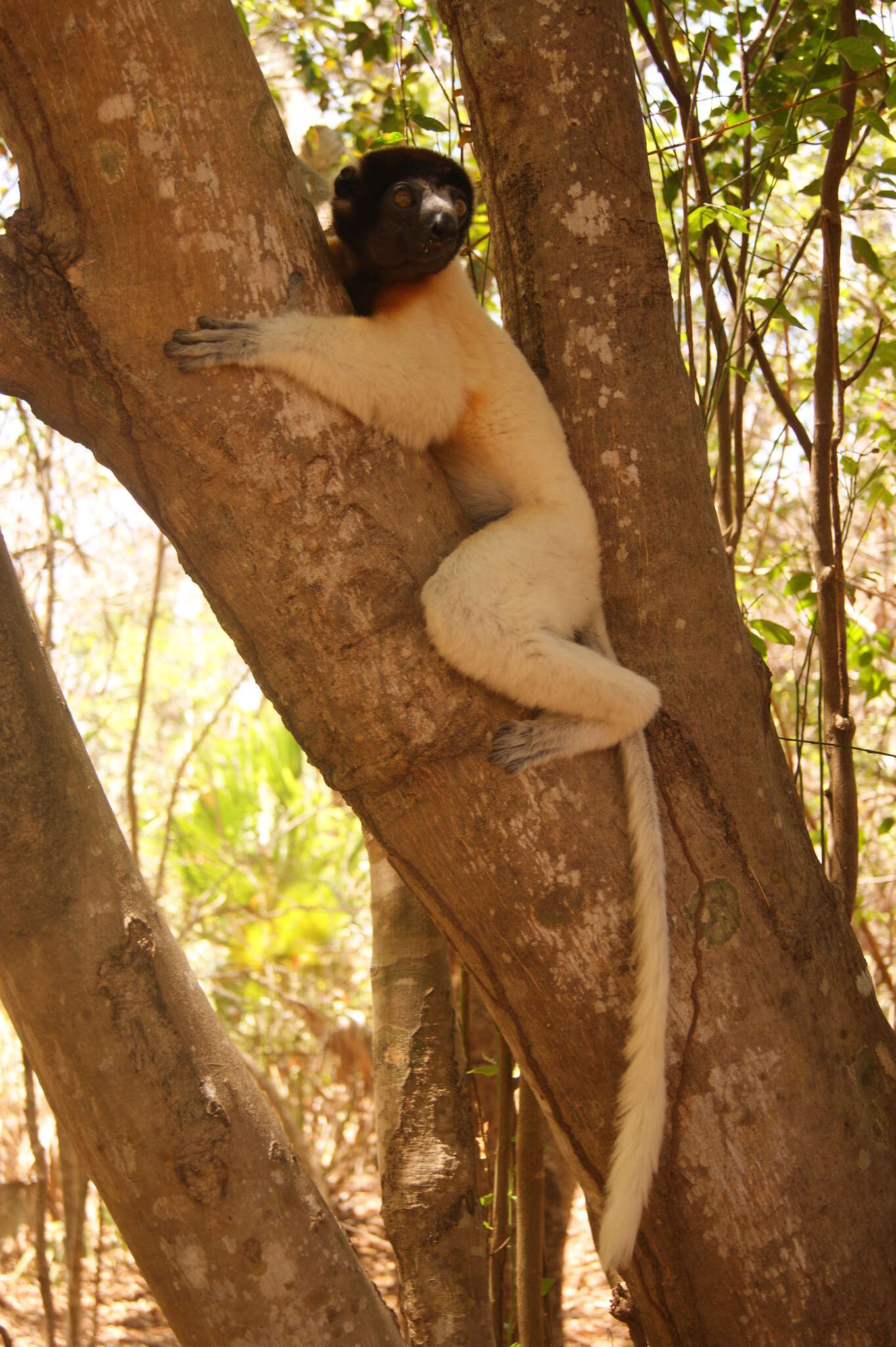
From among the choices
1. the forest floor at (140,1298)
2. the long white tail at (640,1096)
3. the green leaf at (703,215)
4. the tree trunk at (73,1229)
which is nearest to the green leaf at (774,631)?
the green leaf at (703,215)

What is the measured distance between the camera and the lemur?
6.01 feet

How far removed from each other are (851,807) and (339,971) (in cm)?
505

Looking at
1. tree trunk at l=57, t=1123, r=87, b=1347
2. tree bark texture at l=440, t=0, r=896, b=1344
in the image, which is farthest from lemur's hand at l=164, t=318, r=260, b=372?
tree trunk at l=57, t=1123, r=87, b=1347

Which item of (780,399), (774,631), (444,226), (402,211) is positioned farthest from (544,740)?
(780,399)

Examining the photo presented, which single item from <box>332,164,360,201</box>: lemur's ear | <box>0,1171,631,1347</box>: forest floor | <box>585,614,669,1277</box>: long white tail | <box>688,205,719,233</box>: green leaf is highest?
<box>332,164,360,201</box>: lemur's ear

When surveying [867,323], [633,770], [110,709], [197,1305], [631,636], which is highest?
[867,323]

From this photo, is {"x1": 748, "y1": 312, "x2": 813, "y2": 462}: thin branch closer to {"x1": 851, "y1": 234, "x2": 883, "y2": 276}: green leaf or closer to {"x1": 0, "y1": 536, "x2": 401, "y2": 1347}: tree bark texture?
{"x1": 851, "y1": 234, "x2": 883, "y2": 276}: green leaf

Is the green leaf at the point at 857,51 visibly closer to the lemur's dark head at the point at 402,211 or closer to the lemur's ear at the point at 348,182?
the lemur's dark head at the point at 402,211

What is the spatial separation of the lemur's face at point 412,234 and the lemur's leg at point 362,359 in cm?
22

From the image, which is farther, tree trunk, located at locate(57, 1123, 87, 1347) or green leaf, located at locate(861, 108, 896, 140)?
tree trunk, located at locate(57, 1123, 87, 1347)

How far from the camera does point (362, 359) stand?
2.15 m

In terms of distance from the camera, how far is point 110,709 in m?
7.95

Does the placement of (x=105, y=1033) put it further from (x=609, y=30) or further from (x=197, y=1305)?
(x=609, y=30)

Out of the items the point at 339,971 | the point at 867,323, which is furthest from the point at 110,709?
the point at 867,323
